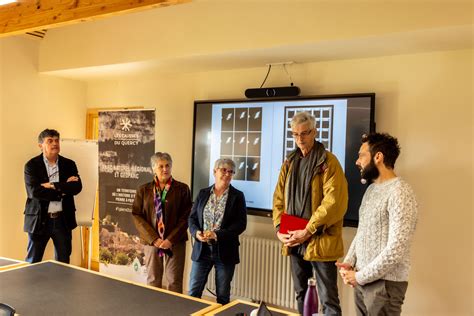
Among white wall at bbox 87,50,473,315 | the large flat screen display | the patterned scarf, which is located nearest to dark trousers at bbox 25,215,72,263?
the patterned scarf

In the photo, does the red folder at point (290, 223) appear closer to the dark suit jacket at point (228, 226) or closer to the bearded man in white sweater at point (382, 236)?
the dark suit jacket at point (228, 226)

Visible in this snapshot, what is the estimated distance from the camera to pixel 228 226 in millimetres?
3277

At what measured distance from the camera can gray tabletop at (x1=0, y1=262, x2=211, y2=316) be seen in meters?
2.03

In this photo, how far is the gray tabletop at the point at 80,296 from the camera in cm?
203

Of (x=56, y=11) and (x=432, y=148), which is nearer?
(x=56, y=11)

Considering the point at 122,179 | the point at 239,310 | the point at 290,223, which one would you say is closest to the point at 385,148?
the point at 290,223

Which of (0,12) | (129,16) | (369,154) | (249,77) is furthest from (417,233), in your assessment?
(0,12)

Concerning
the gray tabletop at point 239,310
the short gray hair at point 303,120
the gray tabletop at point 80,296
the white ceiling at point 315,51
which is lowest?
the gray tabletop at point 80,296

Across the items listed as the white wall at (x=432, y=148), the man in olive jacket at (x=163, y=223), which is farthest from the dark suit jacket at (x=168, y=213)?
the white wall at (x=432, y=148)

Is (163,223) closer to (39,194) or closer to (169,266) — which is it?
(169,266)

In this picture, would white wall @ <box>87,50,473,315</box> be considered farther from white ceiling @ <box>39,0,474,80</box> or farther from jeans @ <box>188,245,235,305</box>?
jeans @ <box>188,245,235,305</box>

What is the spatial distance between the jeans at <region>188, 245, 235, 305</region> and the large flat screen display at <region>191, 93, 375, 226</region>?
2.56 feet

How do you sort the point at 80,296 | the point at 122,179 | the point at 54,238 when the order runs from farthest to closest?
the point at 122,179 → the point at 54,238 → the point at 80,296

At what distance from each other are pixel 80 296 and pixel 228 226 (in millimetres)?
1301
